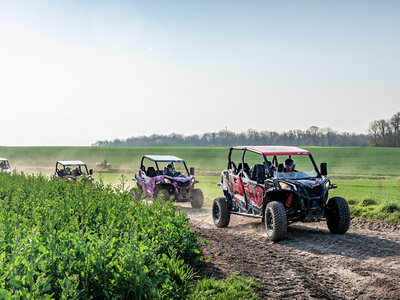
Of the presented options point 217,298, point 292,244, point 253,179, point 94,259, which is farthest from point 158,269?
point 253,179

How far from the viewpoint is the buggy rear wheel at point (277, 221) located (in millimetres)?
9891

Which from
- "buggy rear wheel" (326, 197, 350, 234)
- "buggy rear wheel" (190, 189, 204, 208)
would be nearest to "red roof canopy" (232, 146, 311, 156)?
"buggy rear wheel" (326, 197, 350, 234)

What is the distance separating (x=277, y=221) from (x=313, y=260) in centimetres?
160

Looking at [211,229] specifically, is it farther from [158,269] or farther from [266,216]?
[158,269]

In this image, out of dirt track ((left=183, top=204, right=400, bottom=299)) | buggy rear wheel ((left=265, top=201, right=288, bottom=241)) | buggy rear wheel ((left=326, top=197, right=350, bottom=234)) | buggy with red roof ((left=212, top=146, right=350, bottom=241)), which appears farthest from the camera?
buggy rear wheel ((left=326, top=197, right=350, bottom=234))

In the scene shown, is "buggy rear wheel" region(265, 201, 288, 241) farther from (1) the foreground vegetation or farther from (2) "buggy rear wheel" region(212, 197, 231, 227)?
(1) the foreground vegetation

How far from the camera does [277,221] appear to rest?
32.4ft

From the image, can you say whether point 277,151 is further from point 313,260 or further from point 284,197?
point 313,260

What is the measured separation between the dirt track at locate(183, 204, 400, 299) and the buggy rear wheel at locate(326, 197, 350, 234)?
192 mm

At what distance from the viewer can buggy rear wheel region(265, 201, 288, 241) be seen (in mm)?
9891

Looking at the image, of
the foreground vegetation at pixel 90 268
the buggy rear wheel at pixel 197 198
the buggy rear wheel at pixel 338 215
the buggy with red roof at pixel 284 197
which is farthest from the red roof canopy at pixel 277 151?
the buggy rear wheel at pixel 197 198

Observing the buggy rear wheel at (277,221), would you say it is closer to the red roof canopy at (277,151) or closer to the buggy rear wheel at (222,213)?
the red roof canopy at (277,151)

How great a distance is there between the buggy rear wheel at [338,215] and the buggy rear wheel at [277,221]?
4.71 feet

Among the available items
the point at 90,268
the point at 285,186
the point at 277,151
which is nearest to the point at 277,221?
A: the point at 285,186
